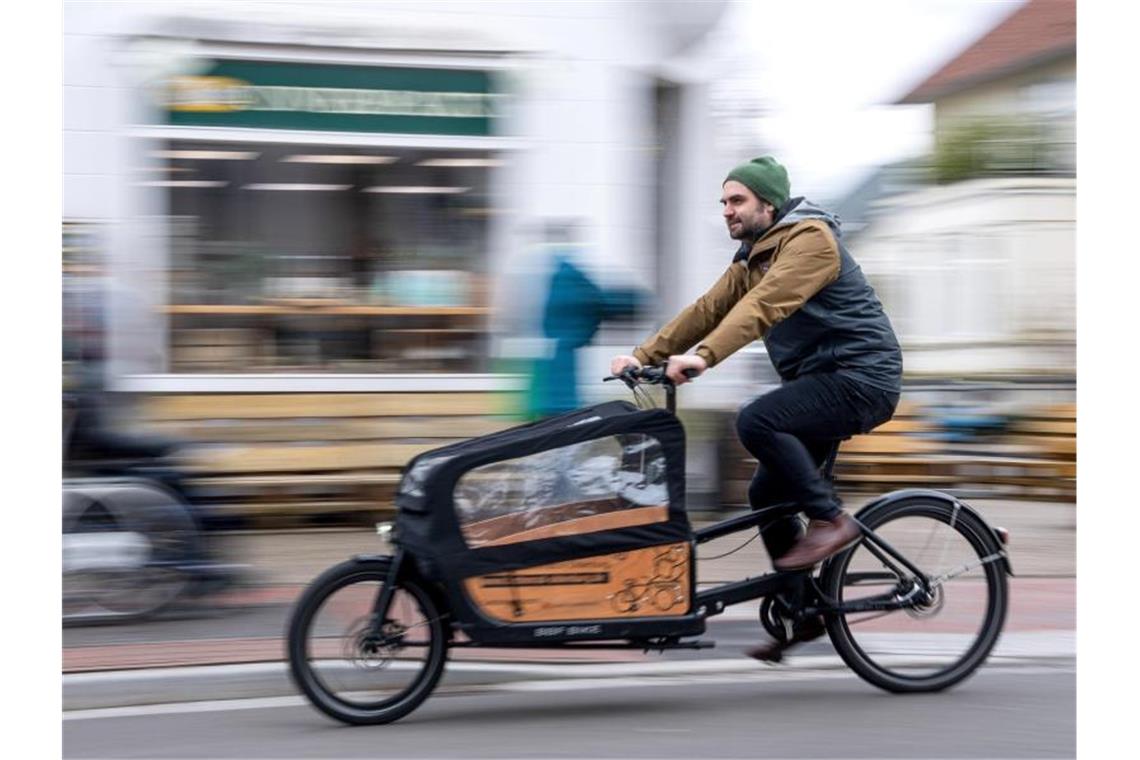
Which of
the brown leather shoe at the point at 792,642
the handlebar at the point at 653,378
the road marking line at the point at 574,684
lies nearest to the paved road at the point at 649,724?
the road marking line at the point at 574,684

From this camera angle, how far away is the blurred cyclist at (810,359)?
5160mm

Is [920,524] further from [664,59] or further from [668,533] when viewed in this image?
[664,59]

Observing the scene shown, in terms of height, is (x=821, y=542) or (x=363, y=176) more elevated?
(x=363, y=176)

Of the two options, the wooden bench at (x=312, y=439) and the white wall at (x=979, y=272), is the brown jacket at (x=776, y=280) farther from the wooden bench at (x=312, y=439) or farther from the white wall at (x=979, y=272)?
the white wall at (x=979, y=272)

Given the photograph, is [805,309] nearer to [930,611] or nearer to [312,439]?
[930,611]

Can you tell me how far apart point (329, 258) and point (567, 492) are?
5.71 m

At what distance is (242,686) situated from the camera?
18.5ft

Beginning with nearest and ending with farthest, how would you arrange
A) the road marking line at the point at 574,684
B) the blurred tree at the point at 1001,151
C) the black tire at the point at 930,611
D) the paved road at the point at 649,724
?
the paved road at the point at 649,724 → the road marking line at the point at 574,684 → the black tire at the point at 930,611 → the blurred tree at the point at 1001,151

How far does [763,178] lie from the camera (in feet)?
17.0

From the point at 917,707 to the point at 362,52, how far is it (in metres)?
6.34

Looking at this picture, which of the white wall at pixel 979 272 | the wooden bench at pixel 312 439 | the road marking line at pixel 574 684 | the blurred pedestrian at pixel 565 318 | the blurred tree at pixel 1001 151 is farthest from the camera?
the blurred tree at pixel 1001 151

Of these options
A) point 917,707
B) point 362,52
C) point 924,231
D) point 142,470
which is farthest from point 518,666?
point 924,231

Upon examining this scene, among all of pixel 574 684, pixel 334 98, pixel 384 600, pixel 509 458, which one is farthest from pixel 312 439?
pixel 509 458

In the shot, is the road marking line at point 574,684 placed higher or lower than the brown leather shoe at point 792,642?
lower
